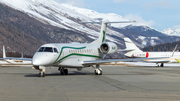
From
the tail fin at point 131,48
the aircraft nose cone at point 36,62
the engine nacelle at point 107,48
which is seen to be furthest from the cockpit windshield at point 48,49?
the tail fin at point 131,48

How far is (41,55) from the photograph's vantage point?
24.1 m

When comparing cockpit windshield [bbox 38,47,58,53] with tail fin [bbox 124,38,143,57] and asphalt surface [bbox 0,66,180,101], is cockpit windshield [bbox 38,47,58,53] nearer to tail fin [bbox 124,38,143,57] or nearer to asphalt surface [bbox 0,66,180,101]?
asphalt surface [bbox 0,66,180,101]

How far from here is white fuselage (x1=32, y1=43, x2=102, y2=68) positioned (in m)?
24.0

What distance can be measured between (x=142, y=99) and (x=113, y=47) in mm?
19734

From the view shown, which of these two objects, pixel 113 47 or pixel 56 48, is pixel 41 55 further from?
pixel 113 47

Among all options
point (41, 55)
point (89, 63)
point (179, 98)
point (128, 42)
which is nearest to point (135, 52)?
point (128, 42)

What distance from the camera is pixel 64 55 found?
1029 inches

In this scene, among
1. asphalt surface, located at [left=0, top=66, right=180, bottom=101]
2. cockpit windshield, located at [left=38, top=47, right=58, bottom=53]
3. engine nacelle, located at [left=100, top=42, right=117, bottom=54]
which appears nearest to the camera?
asphalt surface, located at [left=0, top=66, right=180, bottom=101]

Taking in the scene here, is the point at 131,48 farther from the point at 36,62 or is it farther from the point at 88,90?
the point at 88,90

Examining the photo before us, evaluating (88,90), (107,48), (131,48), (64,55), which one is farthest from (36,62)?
(131,48)

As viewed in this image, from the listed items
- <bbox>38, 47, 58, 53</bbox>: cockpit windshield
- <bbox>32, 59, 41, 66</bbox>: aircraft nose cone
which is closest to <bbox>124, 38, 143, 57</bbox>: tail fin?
<bbox>38, 47, 58, 53</bbox>: cockpit windshield

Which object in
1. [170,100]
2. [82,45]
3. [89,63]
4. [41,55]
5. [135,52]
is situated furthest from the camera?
[135,52]

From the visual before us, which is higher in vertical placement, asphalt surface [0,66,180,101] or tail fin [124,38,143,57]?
tail fin [124,38,143,57]

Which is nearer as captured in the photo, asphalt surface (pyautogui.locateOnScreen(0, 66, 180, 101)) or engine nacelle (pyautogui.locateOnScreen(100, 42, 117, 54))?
asphalt surface (pyautogui.locateOnScreen(0, 66, 180, 101))
